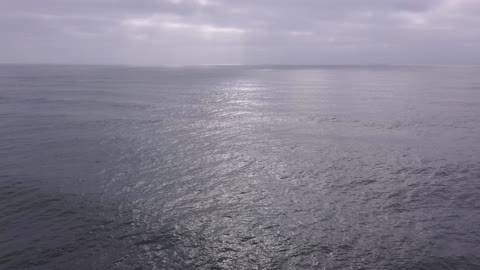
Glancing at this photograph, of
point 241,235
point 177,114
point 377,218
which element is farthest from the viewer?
point 177,114

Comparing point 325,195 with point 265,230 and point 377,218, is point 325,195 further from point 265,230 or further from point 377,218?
point 265,230

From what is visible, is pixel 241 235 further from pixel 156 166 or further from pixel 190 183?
pixel 156 166

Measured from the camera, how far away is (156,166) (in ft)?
114

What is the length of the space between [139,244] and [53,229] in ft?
19.7

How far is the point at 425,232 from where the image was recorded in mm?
22375

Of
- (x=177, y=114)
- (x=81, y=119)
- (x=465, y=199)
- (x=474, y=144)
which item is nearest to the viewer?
(x=465, y=199)

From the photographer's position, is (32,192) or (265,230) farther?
(32,192)

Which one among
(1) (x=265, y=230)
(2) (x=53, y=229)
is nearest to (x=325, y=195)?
(1) (x=265, y=230)

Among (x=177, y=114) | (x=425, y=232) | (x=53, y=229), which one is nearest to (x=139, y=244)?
(x=53, y=229)

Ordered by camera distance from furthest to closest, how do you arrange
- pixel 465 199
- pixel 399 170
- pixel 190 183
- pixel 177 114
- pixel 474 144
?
pixel 177 114 < pixel 474 144 < pixel 399 170 < pixel 190 183 < pixel 465 199

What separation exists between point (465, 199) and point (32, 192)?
3335cm

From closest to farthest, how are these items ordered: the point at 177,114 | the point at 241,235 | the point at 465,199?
the point at 241,235 → the point at 465,199 → the point at 177,114

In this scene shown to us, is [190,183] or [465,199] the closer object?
[465,199]

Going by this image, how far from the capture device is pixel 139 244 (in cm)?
2062
